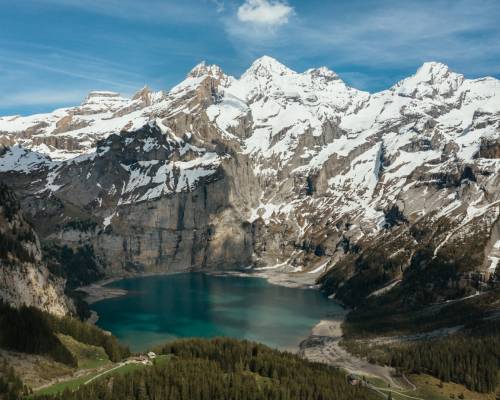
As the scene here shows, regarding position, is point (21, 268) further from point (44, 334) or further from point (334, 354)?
point (334, 354)

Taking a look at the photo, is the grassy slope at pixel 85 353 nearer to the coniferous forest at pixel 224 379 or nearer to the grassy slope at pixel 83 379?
the coniferous forest at pixel 224 379

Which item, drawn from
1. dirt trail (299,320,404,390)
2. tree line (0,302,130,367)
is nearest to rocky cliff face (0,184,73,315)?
tree line (0,302,130,367)

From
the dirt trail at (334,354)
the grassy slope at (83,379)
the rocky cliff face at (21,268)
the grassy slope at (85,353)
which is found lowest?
the dirt trail at (334,354)

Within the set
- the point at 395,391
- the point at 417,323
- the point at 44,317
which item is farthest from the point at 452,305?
the point at 44,317

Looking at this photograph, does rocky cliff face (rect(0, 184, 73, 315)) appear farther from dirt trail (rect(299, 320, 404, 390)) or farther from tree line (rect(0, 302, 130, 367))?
dirt trail (rect(299, 320, 404, 390))

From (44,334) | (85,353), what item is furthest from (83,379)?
(85,353)

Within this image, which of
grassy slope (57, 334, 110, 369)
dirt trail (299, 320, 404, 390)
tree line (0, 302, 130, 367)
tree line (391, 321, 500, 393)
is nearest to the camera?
tree line (0, 302, 130, 367)

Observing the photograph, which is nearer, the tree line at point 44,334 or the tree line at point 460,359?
the tree line at point 44,334

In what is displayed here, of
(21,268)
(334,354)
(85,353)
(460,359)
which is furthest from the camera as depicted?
(334,354)

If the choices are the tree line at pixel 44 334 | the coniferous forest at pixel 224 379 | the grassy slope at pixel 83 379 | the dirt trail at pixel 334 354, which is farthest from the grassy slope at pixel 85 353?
the dirt trail at pixel 334 354
